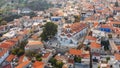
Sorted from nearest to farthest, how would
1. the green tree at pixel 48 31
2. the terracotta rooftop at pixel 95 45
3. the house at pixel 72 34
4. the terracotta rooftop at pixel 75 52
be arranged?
1. the terracotta rooftop at pixel 75 52
2. the terracotta rooftop at pixel 95 45
3. the house at pixel 72 34
4. the green tree at pixel 48 31

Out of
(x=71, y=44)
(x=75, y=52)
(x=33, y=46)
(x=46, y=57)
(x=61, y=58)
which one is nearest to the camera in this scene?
(x=46, y=57)

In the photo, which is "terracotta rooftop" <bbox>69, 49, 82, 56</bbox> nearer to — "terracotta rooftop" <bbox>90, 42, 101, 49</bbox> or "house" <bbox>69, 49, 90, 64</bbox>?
"house" <bbox>69, 49, 90, 64</bbox>

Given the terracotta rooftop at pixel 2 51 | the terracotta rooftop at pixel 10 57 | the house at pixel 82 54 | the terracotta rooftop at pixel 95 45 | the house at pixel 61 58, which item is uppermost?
the terracotta rooftop at pixel 95 45

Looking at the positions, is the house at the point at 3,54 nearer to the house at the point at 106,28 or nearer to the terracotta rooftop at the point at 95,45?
the terracotta rooftop at the point at 95,45

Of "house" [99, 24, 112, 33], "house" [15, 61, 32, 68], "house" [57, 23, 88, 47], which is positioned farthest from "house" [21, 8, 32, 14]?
"house" [15, 61, 32, 68]

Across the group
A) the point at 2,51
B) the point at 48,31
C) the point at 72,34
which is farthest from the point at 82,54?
the point at 2,51

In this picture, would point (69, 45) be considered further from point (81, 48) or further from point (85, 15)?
point (85, 15)

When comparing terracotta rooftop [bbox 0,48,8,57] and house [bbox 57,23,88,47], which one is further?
house [bbox 57,23,88,47]

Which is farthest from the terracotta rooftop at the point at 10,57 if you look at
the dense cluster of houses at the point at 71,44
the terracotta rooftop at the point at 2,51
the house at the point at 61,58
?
the house at the point at 61,58

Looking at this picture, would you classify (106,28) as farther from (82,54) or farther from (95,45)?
(82,54)
